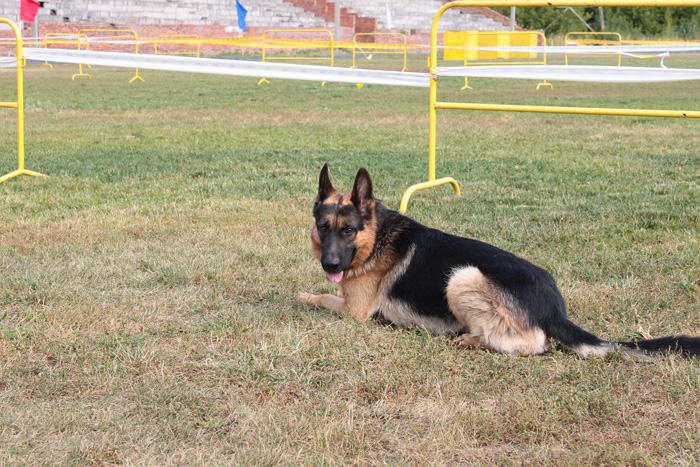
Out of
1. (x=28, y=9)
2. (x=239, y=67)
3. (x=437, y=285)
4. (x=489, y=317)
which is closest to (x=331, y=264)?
(x=437, y=285)

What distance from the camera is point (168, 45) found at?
33.3 m

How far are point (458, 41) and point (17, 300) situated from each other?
109ft

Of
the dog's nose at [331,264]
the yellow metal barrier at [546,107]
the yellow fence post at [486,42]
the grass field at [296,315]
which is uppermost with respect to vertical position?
the yellow fence post at [486,42]

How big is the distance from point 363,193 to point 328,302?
0.71 meters

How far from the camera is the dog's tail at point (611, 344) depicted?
3305 millimetres

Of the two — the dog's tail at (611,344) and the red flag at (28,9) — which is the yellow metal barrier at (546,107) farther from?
the red flag at (28,9)

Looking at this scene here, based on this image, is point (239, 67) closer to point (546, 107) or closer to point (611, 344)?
point (546, 107)

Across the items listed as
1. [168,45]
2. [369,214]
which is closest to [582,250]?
[369,214]

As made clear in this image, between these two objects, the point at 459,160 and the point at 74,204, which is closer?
the point at 74,204

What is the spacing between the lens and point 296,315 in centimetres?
413

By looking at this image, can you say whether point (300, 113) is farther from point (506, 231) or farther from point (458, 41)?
point (458, 41)

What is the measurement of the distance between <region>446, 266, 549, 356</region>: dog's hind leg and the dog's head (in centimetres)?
58

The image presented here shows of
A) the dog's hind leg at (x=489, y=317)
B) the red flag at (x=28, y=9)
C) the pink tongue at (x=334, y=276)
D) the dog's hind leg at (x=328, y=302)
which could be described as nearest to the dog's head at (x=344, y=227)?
the pink tongue at (x=334, y=276)

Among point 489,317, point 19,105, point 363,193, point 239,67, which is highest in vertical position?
point 239,67
